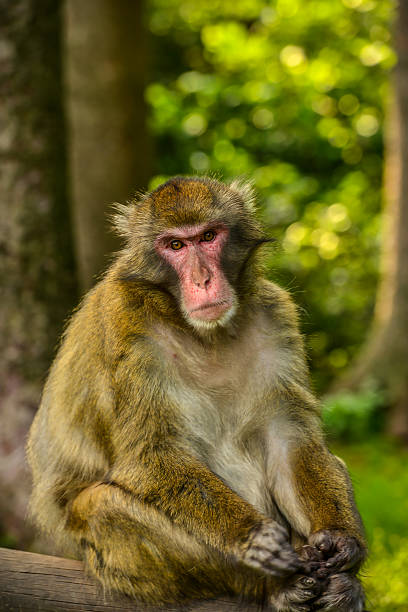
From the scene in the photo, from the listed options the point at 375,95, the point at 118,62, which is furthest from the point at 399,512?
the point at 375,95

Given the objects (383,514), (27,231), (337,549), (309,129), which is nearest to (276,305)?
(337,549)

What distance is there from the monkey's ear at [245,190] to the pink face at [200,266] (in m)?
0.29

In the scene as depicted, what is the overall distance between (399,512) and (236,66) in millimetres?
→ 10415

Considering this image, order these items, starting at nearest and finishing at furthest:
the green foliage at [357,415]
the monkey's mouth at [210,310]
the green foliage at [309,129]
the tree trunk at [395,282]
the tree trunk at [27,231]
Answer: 1. the monkey's mouth at [210,310]
2. the tree trunk at [27,231]
3. the green foliage at [357,415]
4. the tree trunk at [395,282]
5. the green foliage at [309,129]

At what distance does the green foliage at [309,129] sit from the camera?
14289 mm

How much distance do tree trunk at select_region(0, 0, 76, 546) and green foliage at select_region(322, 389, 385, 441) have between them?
444cm

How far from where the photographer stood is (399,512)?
691 centimetres

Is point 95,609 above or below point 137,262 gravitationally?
below

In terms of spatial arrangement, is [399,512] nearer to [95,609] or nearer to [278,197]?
[95,609]

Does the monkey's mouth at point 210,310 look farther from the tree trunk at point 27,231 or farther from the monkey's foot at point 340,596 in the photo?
the tree trunk at point 27,231

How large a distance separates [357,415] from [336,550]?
610 cm

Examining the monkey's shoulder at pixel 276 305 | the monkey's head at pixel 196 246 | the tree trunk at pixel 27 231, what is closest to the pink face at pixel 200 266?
the monkey's head at pixel 196 246

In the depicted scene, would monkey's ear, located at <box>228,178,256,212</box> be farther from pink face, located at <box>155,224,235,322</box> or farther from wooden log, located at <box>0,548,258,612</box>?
wooden log, located at <box>0,548,258,612</box>

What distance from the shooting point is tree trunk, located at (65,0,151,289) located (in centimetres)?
899
